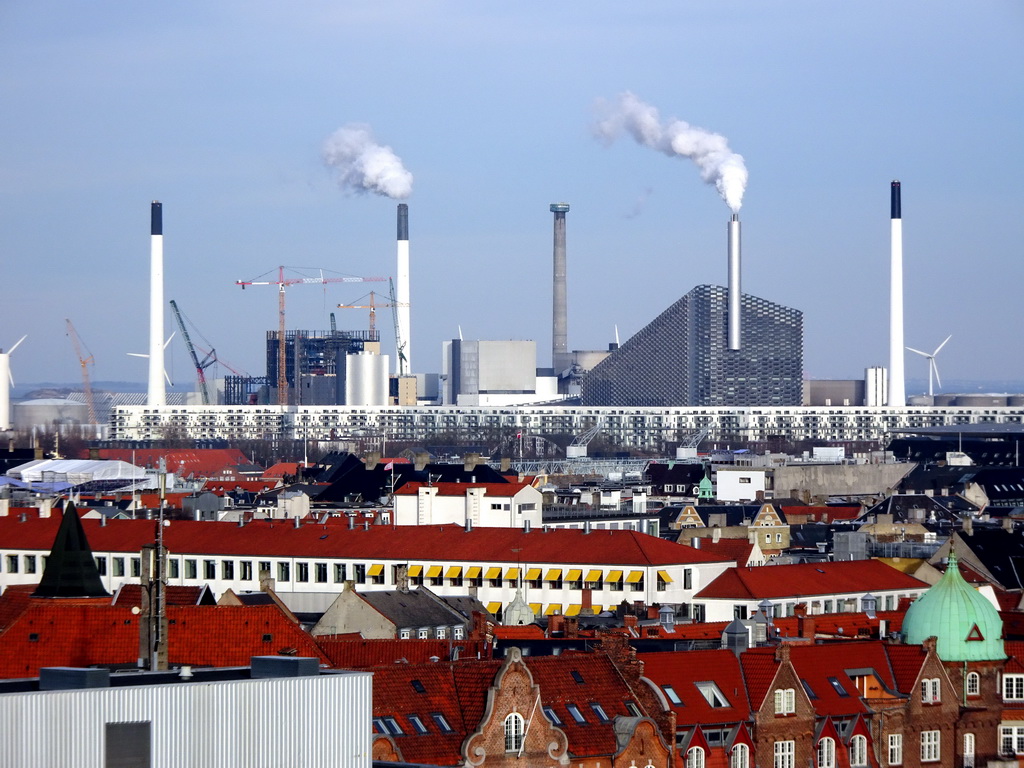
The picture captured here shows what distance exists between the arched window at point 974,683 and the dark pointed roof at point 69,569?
1698 cm

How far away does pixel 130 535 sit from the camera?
8281cm

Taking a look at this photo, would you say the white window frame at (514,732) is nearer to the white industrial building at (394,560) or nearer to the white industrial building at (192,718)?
the white industrial building at (192,718)

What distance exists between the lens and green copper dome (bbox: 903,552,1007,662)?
49.0 metres

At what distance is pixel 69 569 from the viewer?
47.3 metres

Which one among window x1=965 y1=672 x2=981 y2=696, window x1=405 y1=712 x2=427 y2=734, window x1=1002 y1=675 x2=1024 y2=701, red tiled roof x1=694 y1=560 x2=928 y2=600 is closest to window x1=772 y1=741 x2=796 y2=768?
window x1=965 y1=672 x2=981 y2=696

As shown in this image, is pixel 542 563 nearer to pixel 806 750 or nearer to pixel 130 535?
pixel 130 535

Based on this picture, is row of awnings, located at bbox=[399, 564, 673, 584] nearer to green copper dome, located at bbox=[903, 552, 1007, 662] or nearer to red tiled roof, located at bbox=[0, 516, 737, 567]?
red tiled roof, located at bbox=[0, 516, 737, 567]

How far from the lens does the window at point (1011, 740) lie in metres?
48.8

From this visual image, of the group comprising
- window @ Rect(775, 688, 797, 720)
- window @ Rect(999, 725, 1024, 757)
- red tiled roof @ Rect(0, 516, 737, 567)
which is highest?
red tiled roof @ Rect(0, 516, 737, 567)

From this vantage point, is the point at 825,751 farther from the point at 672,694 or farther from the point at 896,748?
the point at 672,694

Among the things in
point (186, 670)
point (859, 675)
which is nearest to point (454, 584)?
point (859, 675)

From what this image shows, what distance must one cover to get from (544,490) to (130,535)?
29.0m

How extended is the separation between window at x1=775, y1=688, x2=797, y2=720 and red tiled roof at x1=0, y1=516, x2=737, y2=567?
28.4 m

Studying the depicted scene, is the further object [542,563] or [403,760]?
[542,563]
